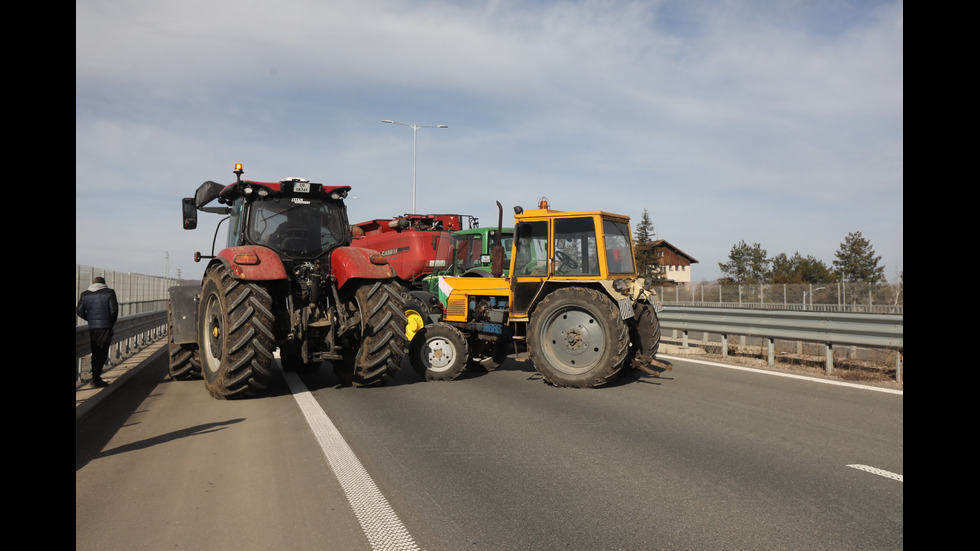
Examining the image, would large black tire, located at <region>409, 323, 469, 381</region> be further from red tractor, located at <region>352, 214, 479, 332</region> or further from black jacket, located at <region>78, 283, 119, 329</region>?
black jacket, located at <region>78, 283, 119, 329</region>

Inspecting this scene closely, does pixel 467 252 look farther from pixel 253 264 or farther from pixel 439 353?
pixel 253 264

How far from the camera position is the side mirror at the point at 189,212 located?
950cm

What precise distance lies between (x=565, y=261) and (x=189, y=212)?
17.6ft

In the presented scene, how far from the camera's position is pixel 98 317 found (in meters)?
9.83

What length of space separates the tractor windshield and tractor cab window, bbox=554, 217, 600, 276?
3125 mm

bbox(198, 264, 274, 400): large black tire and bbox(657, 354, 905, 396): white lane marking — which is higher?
bbox(198, 264, 274, 400): large black tire

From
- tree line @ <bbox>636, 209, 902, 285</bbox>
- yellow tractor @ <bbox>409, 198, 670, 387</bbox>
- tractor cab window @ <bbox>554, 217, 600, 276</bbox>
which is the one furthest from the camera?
tree line @ <bbox>636, 209, 902, 285</bbox>

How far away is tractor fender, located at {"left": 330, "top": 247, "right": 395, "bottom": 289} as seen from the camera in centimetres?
881

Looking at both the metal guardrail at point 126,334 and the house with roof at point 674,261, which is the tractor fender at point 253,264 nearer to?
the metal guardrail at point 126,334

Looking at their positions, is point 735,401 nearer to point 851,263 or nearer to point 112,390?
point 112,390

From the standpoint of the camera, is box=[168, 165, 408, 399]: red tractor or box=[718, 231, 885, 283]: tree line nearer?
box=[168, 165, 408, 399]: red tractor

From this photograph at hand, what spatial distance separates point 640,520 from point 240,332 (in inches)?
212

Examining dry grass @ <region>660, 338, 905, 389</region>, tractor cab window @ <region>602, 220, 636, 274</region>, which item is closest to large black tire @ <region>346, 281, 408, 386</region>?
tractor cab window @ <region>602, 220, 636, 274</region>

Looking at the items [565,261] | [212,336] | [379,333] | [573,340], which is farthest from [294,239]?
[573,340]
